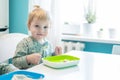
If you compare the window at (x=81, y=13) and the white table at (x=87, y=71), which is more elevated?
the window at (x=81, y=13)

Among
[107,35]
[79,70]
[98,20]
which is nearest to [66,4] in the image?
[98,20]

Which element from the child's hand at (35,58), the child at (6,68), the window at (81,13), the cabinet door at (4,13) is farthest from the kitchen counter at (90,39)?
the child at (6,68)

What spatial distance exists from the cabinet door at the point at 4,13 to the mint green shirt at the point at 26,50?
1.09 m

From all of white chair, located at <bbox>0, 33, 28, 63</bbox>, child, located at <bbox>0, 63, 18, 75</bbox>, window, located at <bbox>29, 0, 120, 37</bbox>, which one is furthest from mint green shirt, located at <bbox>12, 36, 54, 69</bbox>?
window, located at <bbox>29, 0, 120, 37</bbox>

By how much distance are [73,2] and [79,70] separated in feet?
5.87

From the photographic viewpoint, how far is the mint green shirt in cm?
154

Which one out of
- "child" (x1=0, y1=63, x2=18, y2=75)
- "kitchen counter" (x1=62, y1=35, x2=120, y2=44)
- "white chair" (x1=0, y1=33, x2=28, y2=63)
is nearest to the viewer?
"child" (x1=0, y1=63, x2=18, y2=75)

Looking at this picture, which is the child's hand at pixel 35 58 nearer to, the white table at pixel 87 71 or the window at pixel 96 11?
the white table at pixel 87 71

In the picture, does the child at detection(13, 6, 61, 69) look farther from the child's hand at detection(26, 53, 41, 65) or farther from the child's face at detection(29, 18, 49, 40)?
the child's hand at detection(26, 53, 41, 65)

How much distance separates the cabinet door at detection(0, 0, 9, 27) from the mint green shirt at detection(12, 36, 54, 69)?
43.0 inches

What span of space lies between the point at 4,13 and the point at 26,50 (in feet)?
4.18

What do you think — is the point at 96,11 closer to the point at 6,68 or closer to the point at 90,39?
the point at 90,39

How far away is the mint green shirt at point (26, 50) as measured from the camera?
1535 mm

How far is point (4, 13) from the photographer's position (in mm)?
2768
